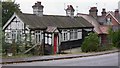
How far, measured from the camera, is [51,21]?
4031 centimetres

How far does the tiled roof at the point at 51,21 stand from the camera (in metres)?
35.7

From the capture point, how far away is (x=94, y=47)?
33.8 meters

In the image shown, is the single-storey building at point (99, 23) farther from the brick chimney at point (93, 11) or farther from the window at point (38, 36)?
the window at point (38, 36)

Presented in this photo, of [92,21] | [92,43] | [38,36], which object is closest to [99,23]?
[92,21]

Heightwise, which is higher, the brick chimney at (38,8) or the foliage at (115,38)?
the brick chimney at (38,8)

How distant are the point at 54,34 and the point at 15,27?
4891mm

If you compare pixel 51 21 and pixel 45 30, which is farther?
pixel 51 21

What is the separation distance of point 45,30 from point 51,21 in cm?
440

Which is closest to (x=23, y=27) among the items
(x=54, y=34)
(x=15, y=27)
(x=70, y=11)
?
(x=15, y=27)

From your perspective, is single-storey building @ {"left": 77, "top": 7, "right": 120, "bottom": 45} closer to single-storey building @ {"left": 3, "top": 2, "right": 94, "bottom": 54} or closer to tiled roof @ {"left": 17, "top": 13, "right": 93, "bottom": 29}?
tiled roof @ {"left": 17, "top": 13, "right": 93, "bottom": 29}

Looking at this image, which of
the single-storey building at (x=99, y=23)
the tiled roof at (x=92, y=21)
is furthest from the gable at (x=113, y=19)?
the tiled roof at (x=92, y=21)

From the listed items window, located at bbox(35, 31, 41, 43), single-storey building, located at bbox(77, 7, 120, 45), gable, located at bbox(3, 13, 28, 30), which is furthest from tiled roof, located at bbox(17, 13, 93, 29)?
single-storey building, located at bbox(77, 7, 120, 45)

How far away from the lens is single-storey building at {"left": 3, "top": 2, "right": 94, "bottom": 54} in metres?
34.2

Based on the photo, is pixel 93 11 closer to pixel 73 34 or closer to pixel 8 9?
Result: pixel 73 34
